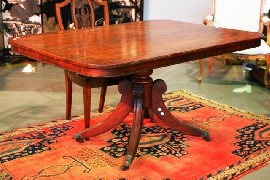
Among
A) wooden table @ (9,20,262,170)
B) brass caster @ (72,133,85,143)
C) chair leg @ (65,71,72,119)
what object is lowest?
brass caster @ (72,133,85,143)

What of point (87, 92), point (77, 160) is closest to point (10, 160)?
point (77, 160)

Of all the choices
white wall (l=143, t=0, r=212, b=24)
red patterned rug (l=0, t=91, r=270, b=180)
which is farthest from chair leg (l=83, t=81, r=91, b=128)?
white wall (l=143, t=0, r=212, b=24)

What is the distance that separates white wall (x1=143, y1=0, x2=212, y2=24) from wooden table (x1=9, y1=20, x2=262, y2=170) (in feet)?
7.70

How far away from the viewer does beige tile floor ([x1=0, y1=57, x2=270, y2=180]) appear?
3543 millimetres

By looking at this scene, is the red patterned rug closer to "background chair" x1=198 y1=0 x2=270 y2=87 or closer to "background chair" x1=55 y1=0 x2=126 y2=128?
"background chair" x1=55 y1=0 x2=126 y2=128

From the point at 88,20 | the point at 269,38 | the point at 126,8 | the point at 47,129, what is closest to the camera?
the point at 47,129

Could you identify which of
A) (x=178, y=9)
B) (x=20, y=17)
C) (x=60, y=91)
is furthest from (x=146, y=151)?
(x=178, y=9)

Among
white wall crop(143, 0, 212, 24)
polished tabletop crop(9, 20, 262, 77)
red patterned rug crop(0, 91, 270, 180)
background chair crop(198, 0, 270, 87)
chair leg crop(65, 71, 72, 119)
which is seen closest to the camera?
polished tabletop crop(9, 20, 262, 77)

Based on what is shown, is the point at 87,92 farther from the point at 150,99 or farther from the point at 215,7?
the point at 215,7

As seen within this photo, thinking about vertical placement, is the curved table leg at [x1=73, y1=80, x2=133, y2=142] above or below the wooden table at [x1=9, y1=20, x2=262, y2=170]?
below

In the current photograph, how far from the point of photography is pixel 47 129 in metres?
3.16

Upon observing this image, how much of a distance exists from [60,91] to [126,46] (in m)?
1.91

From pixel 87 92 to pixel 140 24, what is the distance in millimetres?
742

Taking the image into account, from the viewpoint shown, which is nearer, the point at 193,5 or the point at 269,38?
the point at 269,38
